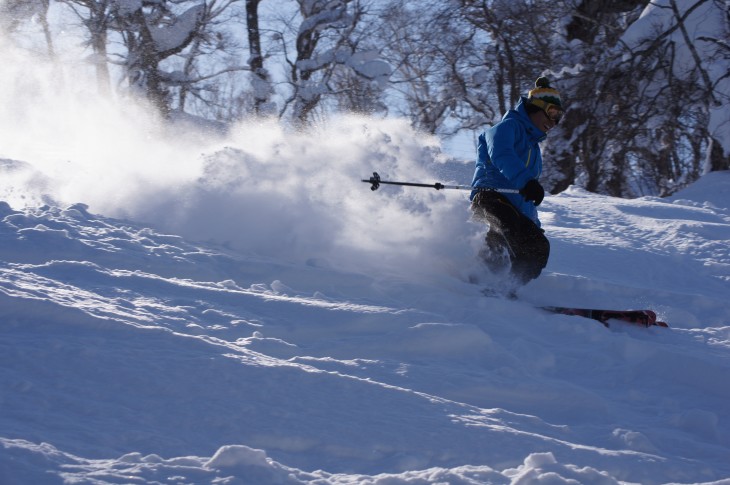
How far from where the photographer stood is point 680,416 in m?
3.38

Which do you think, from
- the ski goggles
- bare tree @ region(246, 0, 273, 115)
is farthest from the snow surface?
bare tree @ region(246, 0, 273, 115)

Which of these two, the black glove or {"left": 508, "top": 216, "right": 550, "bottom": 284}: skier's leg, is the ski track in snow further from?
the black glove

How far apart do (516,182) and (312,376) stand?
2812mm

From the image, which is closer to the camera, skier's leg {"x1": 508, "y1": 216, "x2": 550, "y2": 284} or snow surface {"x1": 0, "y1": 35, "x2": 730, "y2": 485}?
snow surface {"x1": 0, "y1": 35, "x2": 730, "y2": 485}

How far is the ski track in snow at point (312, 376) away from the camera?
2.54m

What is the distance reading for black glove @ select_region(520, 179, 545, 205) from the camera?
528 centimetres

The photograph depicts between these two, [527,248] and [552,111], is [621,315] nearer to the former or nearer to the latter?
[527,248]

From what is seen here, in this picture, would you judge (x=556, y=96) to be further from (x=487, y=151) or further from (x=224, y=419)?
(x=224, y=419)

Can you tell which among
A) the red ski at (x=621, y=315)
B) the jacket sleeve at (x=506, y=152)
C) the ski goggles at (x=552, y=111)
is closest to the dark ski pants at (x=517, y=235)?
the jacket sleeve at (x=506, y=152)

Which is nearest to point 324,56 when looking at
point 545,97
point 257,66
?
point 257,66

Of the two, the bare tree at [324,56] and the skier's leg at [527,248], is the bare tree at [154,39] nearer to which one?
the bare tree at [324,56]

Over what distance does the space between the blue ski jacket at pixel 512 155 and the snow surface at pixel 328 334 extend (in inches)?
17.8

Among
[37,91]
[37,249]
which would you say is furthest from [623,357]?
[37,91]

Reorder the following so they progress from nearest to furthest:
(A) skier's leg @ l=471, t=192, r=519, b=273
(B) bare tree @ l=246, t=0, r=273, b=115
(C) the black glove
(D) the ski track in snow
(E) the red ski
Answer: (D) the ski track in snow → (E) the red ski → (C) the black glove → (A) skier's leg @ l=471, t=192, r=519, b=273 → (B) bare tree @ l=246, t=0, r=273, b=115
